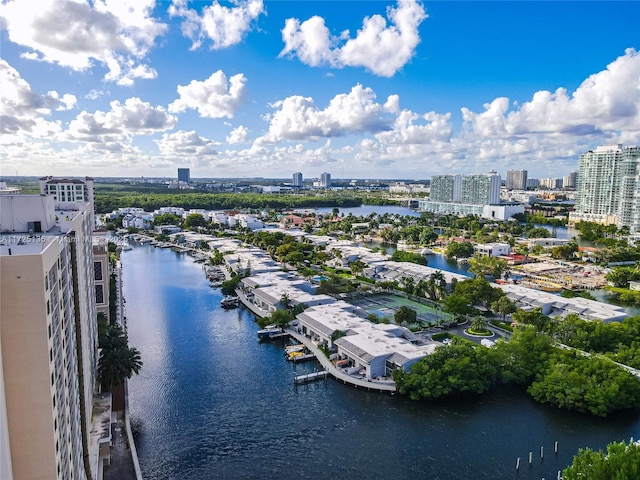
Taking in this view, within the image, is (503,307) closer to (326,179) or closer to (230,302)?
(230,302)

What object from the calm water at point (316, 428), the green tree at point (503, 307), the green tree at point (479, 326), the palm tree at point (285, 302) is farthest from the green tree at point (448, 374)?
the palm tree at point (285, 302)

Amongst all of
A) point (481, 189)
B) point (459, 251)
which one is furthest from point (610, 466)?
point (481, 189)

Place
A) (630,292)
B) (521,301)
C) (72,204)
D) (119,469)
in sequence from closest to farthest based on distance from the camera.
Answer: (119,469)
(72,204)
(521,301)
(630,292)

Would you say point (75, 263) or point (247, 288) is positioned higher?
point (75, 263)

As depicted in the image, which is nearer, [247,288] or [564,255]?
[247,288]

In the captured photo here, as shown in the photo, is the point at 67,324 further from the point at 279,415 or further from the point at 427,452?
the point at 427,452

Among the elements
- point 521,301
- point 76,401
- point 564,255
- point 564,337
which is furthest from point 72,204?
Answer: point 564,255
